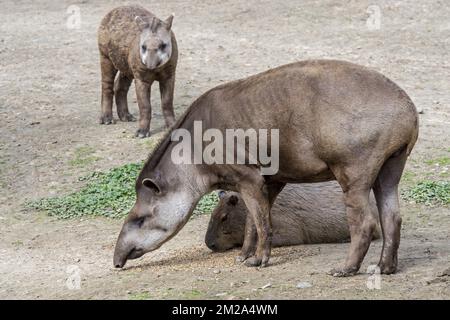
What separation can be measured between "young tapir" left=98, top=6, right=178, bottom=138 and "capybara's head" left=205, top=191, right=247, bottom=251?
344 cm

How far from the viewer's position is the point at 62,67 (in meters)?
15.3

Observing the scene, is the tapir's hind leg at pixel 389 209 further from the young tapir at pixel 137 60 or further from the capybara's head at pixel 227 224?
the young tapir at pixel 137 60

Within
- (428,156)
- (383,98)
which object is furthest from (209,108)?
(428,156)

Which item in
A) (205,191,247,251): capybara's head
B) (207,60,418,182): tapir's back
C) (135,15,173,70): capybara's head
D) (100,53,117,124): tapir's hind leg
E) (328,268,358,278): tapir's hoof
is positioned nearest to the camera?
(207,60,418,182): tapir's back

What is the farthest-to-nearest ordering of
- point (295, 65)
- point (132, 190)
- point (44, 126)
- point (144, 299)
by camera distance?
point (44, 126), point (132, 190), point (295, 65), point (144, 299)

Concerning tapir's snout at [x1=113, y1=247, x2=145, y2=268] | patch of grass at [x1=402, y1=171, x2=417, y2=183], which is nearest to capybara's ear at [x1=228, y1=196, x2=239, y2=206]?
tapir's snout at [x1=113, y1=247, x2=145, y2=268]

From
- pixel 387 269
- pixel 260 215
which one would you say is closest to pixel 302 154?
pixel 260 215

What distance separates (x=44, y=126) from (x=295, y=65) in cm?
612

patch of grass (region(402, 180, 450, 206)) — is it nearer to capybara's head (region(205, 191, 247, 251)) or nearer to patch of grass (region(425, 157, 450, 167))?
patch of grass (region(425, 157, 450, 167))

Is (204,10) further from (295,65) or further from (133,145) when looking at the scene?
(295,65)

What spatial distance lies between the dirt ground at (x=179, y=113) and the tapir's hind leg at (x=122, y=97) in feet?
1.18

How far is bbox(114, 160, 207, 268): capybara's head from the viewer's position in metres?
7.76

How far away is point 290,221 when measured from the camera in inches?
346

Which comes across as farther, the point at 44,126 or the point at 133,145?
the point at 44,126
